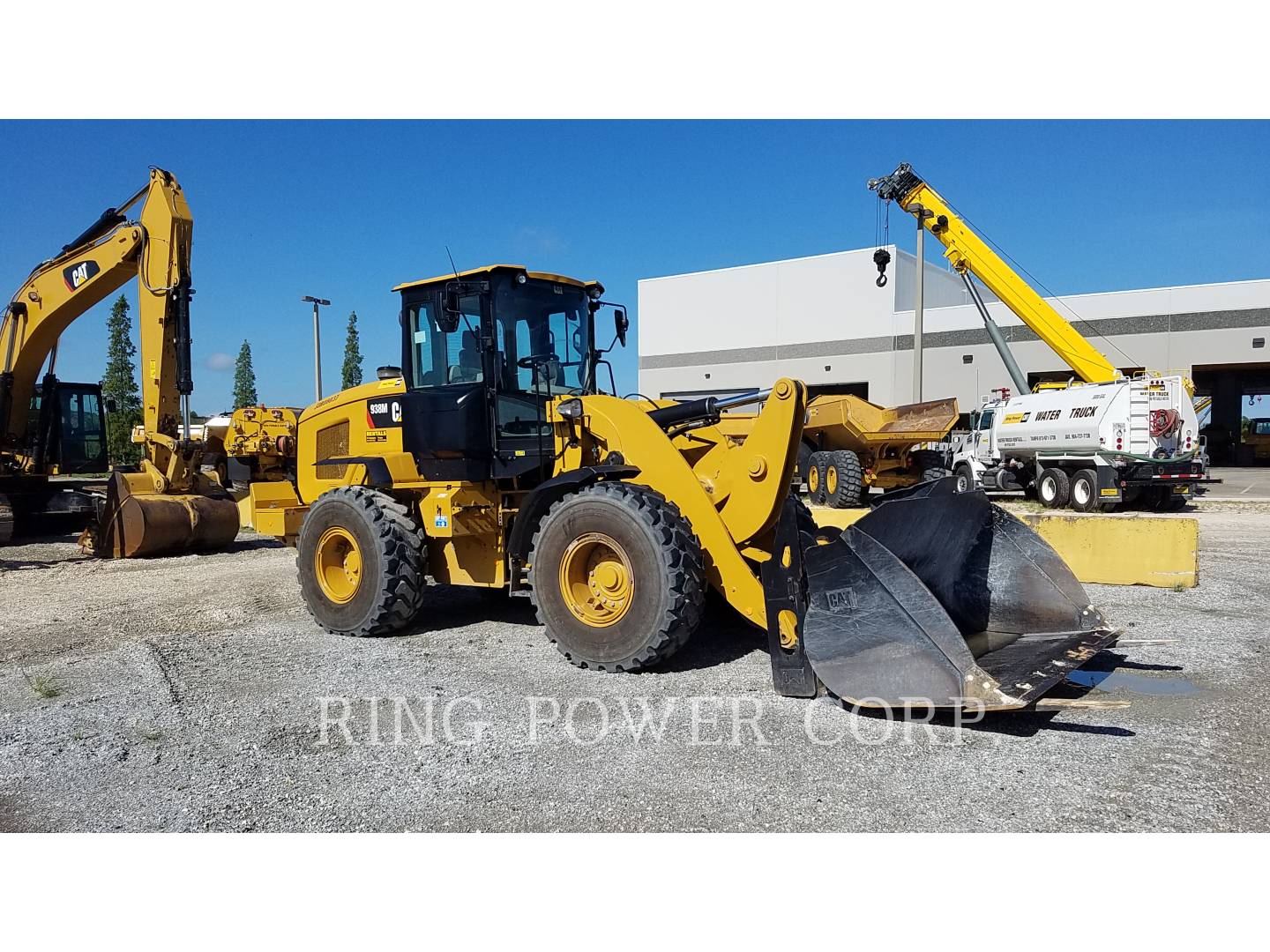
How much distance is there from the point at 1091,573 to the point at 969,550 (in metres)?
3.43

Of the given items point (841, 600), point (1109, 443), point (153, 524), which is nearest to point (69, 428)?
point (153, 524)

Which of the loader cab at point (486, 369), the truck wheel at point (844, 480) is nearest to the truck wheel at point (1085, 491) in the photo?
the truck wheel at point (844, 480)

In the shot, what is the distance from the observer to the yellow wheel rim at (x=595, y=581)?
5.31 metres

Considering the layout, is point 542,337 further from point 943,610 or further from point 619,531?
point 943,610

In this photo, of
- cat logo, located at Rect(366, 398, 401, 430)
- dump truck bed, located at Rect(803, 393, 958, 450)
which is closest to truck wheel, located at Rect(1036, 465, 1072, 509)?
dump truck bed, located at Rect(803, 393, 958, 450)

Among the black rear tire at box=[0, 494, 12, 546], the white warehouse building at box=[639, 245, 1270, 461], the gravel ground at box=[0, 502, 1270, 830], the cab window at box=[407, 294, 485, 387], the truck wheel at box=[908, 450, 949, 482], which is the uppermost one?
the white warehouse building at box=[639, 245, 1270, 461]

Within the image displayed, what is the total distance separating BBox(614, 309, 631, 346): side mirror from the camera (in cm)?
694

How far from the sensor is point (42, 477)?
13641 millimetres

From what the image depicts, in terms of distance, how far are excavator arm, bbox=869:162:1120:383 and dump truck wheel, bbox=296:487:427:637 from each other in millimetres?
17536

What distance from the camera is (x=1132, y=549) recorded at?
25.8 ft

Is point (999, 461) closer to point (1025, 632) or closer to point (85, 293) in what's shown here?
point (1025, 632)

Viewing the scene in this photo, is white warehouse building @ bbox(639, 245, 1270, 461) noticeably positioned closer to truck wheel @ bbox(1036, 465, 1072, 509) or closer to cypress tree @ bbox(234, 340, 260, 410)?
truck wheel @ bbox(1036, 465, 1072, 509)

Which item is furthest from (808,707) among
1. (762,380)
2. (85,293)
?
(762,380)

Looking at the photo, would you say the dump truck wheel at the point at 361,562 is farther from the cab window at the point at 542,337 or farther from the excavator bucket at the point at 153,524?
the excavator bucket at the point at 153,524
